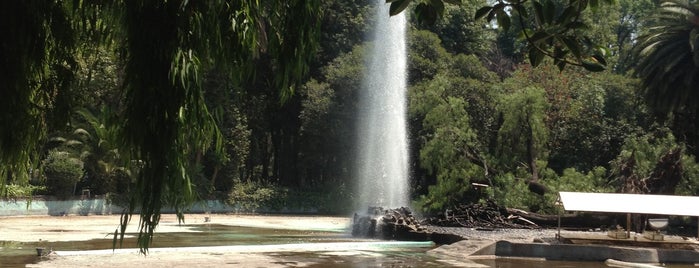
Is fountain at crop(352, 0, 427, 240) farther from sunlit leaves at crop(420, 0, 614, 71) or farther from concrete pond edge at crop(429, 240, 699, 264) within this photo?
sunlit leaves at crop(420, 0, 614, 71)

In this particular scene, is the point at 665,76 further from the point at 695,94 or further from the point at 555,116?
the point at 555,116

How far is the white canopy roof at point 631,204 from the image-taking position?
23.8 meters

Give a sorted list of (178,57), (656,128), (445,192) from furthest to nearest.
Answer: (656,128)
(445,192)
(178,57)

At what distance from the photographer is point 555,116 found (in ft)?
154

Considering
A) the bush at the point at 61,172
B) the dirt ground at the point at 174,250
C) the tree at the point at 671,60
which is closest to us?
the dirt ground at the point at 174,250

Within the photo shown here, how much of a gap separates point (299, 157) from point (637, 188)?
1251 inches

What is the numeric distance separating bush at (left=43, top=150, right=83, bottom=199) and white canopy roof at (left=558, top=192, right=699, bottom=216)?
1008 inches

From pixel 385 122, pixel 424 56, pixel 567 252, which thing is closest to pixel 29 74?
pixel 567 252

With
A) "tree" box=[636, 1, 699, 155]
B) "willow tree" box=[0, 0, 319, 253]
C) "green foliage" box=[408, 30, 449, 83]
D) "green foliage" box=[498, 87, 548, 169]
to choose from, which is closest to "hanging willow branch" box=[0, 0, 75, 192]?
"willow tree" box=[0, 0, 319, 253]

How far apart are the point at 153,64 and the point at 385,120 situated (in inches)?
1503

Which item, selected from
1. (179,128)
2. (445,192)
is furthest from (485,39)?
(179,128)

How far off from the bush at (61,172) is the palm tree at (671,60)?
2756cm

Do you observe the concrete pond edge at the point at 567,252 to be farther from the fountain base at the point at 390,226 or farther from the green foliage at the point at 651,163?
the green foliage at the point at 651,163

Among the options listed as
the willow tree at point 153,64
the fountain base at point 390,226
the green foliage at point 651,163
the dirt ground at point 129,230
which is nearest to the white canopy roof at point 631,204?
the fountain base at point 390,226
